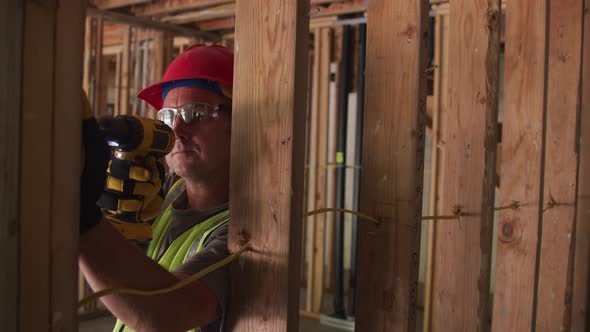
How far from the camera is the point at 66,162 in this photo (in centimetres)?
54

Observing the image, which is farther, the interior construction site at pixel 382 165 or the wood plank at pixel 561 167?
the wood plank at pixel 561 167

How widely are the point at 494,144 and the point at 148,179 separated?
85 centimetres

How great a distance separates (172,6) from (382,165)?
455 centimetres

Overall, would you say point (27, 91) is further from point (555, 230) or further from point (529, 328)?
point (555, 230)

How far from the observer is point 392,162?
1.09 m

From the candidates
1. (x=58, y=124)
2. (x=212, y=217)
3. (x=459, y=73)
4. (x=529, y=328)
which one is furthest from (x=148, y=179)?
(x=529, y=328)

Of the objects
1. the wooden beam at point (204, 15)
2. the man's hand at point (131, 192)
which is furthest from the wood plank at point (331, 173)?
the man's hand at point (131, 192)

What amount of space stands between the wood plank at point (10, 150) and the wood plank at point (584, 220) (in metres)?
1.96

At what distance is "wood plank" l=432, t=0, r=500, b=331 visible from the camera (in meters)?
1.23

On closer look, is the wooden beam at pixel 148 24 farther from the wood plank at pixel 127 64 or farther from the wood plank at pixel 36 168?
the wood plank at pixel 36 168

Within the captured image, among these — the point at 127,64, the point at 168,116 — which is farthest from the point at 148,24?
the point at 168,116

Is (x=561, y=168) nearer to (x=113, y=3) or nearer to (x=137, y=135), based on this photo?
(x=137, y=135)

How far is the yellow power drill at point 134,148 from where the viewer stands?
102 cm

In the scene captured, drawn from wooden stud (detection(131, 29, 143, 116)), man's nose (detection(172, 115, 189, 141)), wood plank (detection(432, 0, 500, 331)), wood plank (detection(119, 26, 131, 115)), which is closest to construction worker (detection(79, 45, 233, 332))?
man's nose (detection(172, 115, 189, 141))
